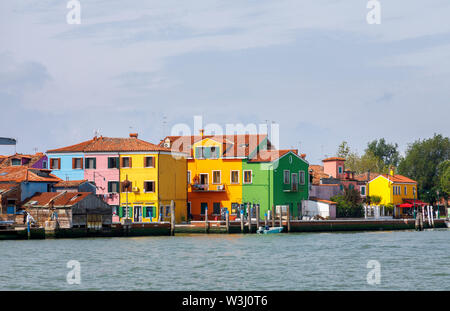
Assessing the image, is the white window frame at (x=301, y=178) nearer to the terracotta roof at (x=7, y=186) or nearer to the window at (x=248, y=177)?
the window at (x=248, y=177)

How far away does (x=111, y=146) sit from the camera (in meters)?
64.1

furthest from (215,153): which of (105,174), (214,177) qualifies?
(105,174)

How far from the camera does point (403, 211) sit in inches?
3460

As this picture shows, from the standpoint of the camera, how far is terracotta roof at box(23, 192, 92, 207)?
53.4m

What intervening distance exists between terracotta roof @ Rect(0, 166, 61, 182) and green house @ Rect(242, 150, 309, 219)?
17012 millimetres

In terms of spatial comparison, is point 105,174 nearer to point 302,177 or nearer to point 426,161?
point 302,177

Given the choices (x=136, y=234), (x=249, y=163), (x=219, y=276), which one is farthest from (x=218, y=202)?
(x=219, y=276)

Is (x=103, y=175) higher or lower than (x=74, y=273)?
higher

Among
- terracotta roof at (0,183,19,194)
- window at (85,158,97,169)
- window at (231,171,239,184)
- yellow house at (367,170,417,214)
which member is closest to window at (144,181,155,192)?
window at (85,158,97,169)

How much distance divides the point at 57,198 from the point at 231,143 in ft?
65.1

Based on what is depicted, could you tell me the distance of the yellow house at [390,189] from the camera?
85000 mm

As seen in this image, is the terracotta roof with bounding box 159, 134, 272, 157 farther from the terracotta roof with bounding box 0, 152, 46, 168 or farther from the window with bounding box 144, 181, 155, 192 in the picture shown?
the terracotta roof with bounding box 0, 152, 46, 168

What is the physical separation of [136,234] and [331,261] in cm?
2166
